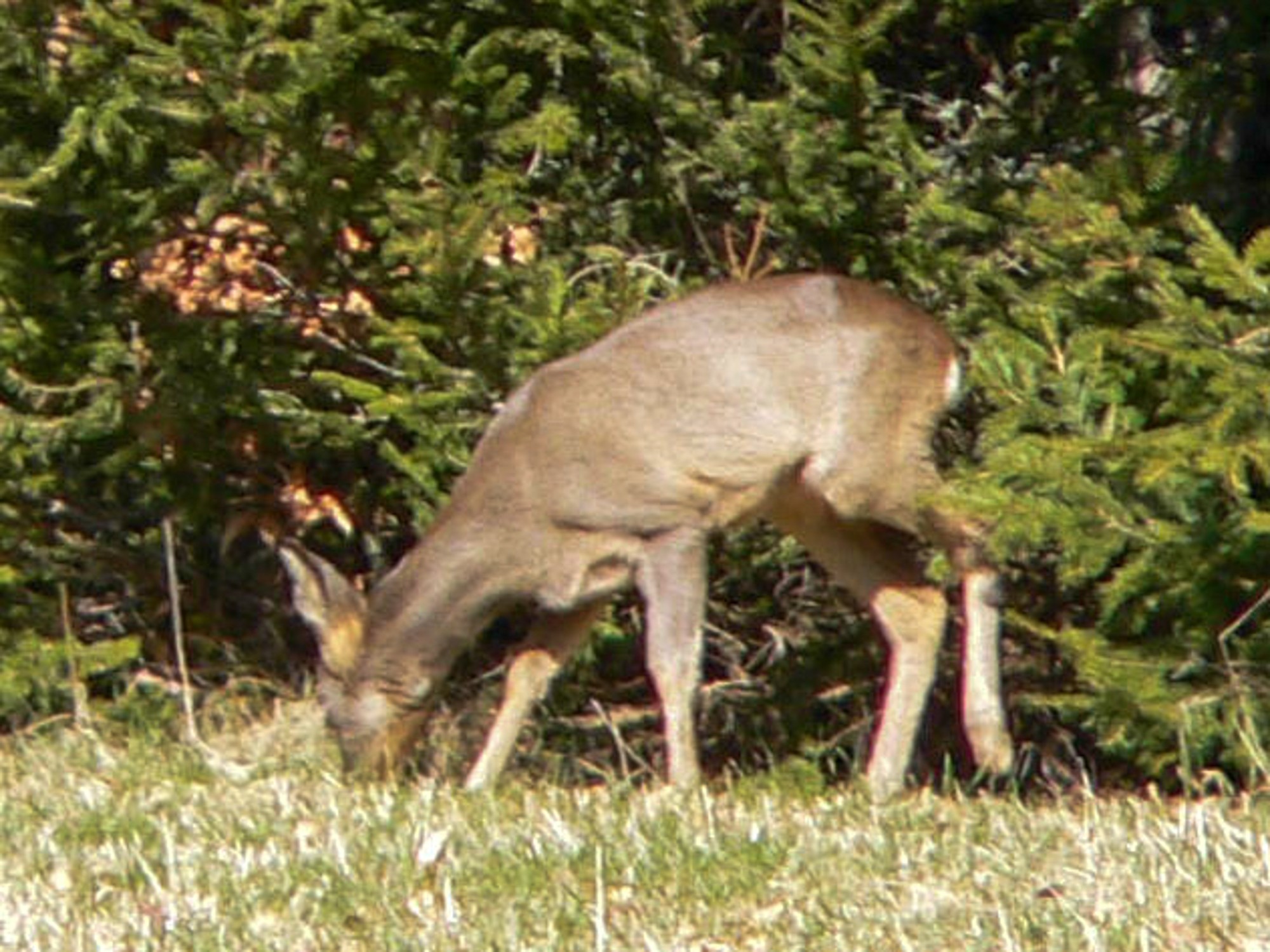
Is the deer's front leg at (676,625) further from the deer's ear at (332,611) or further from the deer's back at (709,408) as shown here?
the deer's ear at (332,611)

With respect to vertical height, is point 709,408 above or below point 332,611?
above

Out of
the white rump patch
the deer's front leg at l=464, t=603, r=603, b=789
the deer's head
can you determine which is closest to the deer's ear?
the deer's head

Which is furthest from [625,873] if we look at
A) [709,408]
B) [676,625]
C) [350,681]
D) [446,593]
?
[350,681]

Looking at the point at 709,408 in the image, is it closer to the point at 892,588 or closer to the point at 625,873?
the point at 892,588

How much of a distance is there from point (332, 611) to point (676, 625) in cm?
113

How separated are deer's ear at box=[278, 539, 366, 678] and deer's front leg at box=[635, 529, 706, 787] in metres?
0.96

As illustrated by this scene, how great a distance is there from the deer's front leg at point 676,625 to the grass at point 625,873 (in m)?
1.14

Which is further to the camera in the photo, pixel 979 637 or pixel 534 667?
pixel 534 667

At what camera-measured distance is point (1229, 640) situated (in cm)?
807

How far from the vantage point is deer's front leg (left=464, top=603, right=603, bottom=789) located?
945 centimetres

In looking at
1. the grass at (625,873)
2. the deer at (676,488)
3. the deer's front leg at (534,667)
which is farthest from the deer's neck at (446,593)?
the grass at (625,873)

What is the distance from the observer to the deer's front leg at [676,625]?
356 inches

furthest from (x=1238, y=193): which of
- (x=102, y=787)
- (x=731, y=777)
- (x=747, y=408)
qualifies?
(x=102, y=787)

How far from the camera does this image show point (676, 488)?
9.06 metres
